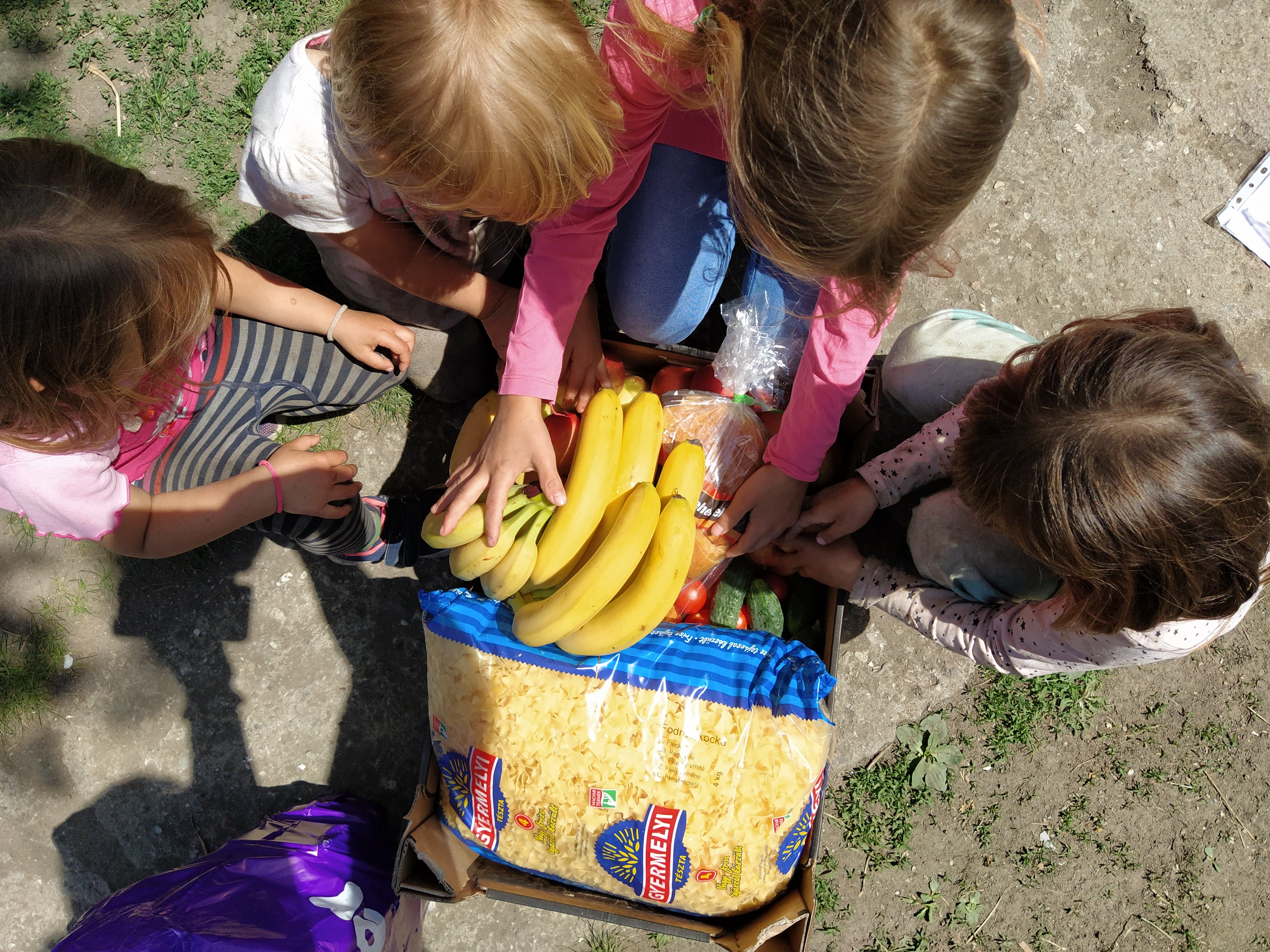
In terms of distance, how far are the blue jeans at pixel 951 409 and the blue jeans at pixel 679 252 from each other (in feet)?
1.18

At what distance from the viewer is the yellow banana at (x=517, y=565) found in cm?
174

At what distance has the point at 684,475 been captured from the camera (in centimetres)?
184

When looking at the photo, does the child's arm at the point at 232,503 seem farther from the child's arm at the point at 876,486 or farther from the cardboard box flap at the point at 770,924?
the cardboard box flap at the point at 770,924

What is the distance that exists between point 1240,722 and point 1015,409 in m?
1.94

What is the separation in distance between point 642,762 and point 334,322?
1.53 meters

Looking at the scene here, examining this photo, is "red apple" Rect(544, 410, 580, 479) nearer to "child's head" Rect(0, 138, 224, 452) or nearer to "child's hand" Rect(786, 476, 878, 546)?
"child's hand" Rect(786, 476, 878, 546)

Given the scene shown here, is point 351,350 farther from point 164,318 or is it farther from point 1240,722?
point 1240,722

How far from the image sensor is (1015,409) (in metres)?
1.55

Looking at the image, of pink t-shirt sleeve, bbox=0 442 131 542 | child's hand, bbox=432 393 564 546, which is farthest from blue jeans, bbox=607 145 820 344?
pink t-shirt sleeve, bbox=0 442 131 542

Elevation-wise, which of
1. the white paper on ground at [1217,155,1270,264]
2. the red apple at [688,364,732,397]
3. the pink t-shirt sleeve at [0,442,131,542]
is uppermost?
the white paper on ground at [1217,155,1270,264]

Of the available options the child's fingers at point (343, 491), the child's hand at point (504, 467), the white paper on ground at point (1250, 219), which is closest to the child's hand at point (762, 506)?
the child's hand at point (504, 467)

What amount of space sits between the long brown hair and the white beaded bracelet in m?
1.30

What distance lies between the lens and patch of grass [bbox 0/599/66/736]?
2510 millimetres

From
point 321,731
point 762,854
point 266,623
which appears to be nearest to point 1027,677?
point 762,854
